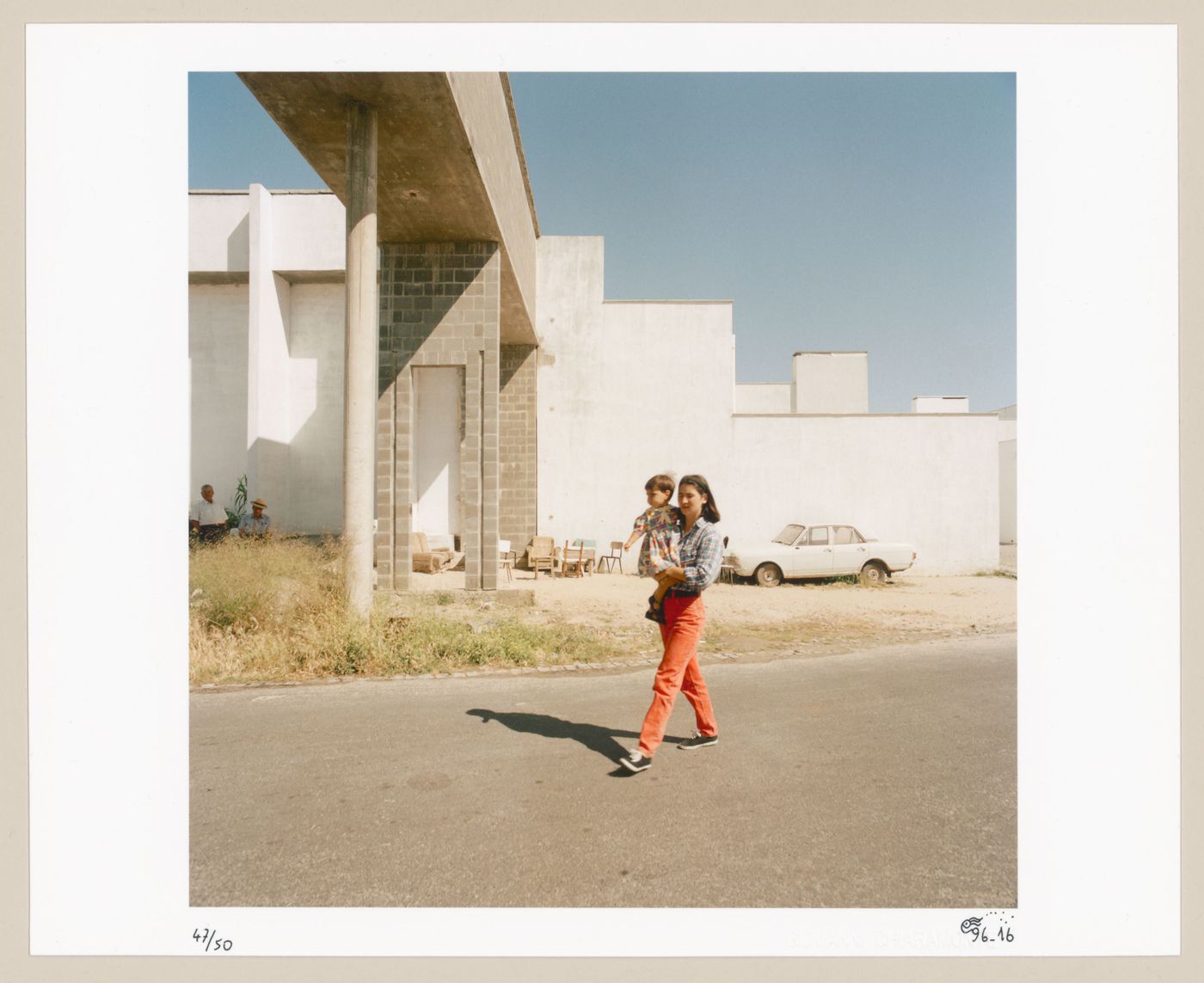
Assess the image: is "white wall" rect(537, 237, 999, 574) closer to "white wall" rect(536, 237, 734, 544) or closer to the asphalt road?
"white wall" rect(536, 237, 734, 544)

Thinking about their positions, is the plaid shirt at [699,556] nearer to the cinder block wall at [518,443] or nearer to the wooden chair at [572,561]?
the wooden chair at [572,561]

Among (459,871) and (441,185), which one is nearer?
(459,871)

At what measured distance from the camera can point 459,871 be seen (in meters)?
2.36

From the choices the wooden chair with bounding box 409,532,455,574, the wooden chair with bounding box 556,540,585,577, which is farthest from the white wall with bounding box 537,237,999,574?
the wooden chair with bounding box 409,532,455,574

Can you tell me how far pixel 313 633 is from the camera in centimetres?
544

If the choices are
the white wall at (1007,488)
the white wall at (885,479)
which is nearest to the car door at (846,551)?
the white wall at (885,479)

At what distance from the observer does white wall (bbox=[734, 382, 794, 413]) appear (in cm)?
2612

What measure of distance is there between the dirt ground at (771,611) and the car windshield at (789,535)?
903 millimetres

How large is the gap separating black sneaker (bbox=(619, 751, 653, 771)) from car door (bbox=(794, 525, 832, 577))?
32.8 ft

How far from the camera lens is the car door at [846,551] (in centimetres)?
1276
